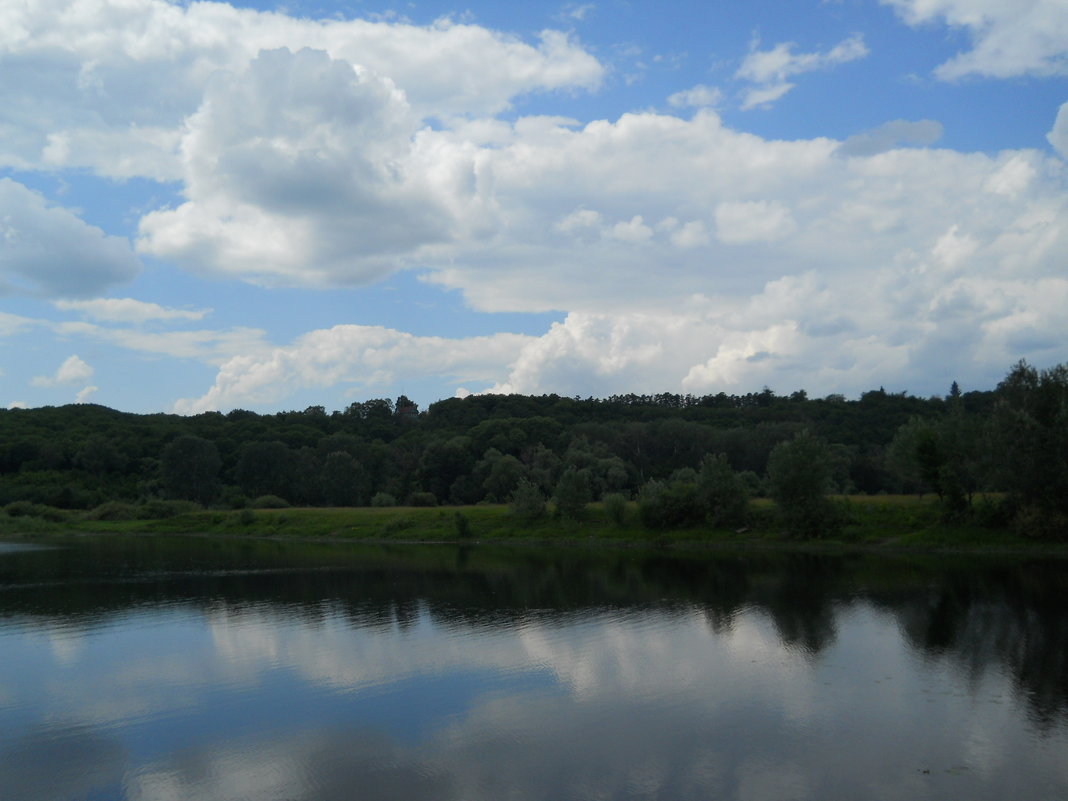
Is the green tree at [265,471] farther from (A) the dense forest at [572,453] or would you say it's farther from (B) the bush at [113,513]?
(B) the bush at [113,513]

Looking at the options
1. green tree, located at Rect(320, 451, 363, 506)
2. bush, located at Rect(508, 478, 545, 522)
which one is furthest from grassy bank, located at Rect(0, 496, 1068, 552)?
green tree, located at Rect(320, 451, 363, 506)

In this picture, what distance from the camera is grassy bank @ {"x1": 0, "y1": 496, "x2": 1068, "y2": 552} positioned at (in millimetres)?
57756

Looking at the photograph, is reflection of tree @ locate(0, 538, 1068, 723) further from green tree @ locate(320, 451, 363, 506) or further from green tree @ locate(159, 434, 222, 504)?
green tree @ locate(320, 451, 363, 506)

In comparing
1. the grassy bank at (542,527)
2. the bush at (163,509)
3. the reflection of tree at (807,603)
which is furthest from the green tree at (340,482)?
the reflection of tree at (807,603)

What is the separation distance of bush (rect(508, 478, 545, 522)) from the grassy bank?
912 mm

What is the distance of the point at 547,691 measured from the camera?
73.9 feet

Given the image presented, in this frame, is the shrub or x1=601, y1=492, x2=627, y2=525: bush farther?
the shrub

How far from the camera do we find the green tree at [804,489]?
62500 mm

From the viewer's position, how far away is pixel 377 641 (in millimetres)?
30156

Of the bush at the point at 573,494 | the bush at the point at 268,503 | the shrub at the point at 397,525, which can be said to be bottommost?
the shrub at the point at 397,525

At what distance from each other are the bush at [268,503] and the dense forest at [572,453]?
0.58 m

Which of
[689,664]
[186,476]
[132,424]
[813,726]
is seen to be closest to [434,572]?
[689,664]

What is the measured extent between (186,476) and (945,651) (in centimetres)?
10977

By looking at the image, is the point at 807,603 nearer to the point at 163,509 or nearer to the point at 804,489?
the point at 804,489
